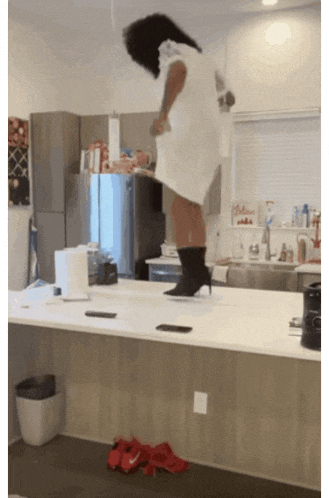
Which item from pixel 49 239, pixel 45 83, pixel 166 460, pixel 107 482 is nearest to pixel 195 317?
pixel 166 460

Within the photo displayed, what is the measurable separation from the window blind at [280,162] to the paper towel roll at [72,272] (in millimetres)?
2212

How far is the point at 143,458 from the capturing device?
230 cm

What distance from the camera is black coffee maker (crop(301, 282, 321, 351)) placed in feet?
4.82

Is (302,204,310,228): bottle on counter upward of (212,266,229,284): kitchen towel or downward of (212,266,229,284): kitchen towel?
upward

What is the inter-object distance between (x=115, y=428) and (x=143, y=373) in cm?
37

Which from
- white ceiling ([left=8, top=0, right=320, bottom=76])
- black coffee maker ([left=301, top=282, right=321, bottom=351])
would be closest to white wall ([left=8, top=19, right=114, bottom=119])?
white ceiling ([left=8, top=0, right=320, bottom=76])

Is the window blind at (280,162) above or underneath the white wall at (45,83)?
underneath

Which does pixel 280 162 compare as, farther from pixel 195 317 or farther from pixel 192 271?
pixel 195 317

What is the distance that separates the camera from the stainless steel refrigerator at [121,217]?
4.43 meters

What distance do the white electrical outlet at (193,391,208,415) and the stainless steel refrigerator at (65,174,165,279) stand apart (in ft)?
7.39

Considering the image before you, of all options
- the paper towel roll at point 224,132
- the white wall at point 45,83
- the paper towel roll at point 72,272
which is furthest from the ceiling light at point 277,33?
the paper towel roll at point 72,272

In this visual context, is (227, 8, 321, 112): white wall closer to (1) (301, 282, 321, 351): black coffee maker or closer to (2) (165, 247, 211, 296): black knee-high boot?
(2) (165, 247, 211, 296): black knee-high boot

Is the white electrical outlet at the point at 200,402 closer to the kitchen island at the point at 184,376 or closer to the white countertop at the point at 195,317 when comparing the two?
the kitchen island at the point at 184,376

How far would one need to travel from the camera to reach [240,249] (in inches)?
175
